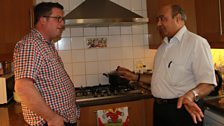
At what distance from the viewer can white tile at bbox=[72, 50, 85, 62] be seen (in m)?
2.86

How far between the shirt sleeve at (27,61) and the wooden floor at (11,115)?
0.40 metres

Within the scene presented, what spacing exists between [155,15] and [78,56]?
914 millimetres

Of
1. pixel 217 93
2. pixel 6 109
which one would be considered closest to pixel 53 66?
pixel 6 109

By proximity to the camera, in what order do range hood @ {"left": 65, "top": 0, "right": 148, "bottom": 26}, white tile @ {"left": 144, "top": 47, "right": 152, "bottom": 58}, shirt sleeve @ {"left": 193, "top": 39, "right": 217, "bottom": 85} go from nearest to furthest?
shirt sleeve @ {"left": 193, "top": 39, "right": 217, "bottom": 85} → range hood @ {"left": 65, "top": 0, "right": 148, "bottom": 26} → white tile @ {"left": 144, "top": 47, "right": 152, "bottom": 58}

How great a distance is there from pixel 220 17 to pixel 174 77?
0.71m

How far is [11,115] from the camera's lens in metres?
1.99

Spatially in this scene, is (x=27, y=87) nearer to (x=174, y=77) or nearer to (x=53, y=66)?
(x=53, y=66)

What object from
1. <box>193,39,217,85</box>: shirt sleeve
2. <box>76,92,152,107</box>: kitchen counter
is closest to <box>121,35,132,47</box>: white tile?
<box>76,92,152,107</box>: kitchen counter

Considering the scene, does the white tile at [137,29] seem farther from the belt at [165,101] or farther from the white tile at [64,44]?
the belt at [165,101]

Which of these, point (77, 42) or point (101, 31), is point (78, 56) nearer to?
point (77, 42)

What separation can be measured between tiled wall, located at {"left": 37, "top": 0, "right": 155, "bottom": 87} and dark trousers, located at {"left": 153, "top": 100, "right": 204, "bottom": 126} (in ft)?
3.34

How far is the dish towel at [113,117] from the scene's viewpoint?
7.82 feet

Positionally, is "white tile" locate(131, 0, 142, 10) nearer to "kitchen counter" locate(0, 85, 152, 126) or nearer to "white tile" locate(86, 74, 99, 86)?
"white tile" locate(86, 74, 99, 86)

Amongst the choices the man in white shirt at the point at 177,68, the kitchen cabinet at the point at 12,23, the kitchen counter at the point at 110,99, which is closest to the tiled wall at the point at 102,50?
the kitchen counter at the point at 110,99
